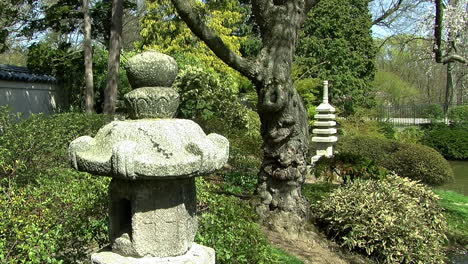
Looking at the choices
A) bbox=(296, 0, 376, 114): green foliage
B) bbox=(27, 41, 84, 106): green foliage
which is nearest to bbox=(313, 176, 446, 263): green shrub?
bbox=(27, 41, 84, 106): green foliage

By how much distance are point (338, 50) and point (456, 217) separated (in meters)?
14.7

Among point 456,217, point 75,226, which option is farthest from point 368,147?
point 75,226

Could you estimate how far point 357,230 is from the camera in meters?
6.44

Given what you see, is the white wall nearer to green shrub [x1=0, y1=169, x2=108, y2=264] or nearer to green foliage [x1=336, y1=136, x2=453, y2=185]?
green shrub [x1=0, y1=169, x2=108, y2=264]

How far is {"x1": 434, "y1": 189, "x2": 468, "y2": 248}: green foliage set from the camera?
28.0 ft

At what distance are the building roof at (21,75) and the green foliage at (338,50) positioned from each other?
11.9m

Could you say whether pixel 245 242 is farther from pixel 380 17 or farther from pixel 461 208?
pixel 380 17

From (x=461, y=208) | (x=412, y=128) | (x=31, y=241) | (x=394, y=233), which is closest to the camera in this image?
(x=31, y=241)

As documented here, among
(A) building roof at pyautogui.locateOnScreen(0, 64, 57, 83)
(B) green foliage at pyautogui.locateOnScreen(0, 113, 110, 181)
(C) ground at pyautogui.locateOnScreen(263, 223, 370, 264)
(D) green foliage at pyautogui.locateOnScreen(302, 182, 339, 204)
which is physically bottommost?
(C) ground at pyautogui.locateOnScreen(263, 223, 370, 264)

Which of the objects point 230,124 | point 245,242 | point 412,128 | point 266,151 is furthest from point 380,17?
point 245,242

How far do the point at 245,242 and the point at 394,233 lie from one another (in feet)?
9.15

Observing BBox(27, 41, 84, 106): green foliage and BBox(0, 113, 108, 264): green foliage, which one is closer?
BBox(0, 113, 108, 264): green foliage

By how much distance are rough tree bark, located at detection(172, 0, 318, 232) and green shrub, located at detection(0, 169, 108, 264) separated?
7.95 ft

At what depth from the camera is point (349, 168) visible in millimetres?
8062
